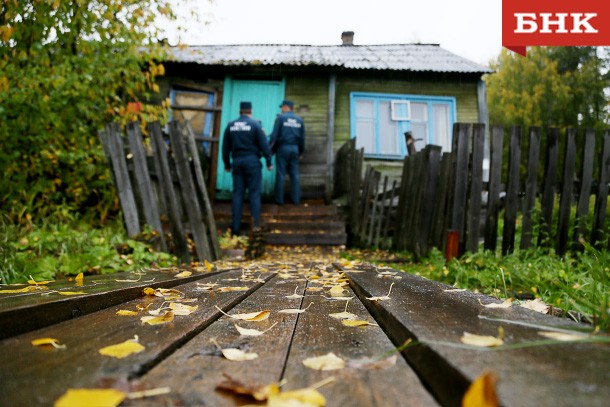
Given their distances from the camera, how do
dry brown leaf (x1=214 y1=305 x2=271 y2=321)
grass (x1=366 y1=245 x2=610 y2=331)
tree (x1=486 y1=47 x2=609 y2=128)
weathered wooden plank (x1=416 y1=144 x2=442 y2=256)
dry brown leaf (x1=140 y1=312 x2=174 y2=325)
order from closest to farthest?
dry brown leaf (x1=140 y1=312 x2=174 y2=325) → dry brown leaf (x1=214 y1=305 x2=271 y2=321) → grass (x1=366 y1=245 x2=610 y2=331) → weathered wooden plank (x1=416 y1=144 x2=442 y2=256) → tree (x1=486 y1=47 x2=609 y2=128)

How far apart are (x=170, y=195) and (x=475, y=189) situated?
2914mm

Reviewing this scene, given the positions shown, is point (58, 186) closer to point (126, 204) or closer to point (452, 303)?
point (126, 204)

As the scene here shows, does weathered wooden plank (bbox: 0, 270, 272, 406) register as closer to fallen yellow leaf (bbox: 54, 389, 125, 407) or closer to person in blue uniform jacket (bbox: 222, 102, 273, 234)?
fallen yellow leaf (bbox: 54, 389, 125, 407)

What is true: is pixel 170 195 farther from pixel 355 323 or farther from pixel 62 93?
pixel 355 323

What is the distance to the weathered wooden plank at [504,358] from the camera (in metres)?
0.43

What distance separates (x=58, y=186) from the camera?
546 centimetres

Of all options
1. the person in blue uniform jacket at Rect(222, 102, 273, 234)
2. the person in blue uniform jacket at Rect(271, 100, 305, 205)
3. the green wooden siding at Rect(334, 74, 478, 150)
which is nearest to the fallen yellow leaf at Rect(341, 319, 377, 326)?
the person in blue uniform jacket at Rect(222, 102, 273, 234)

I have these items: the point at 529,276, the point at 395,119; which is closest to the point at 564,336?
the point at 529,276

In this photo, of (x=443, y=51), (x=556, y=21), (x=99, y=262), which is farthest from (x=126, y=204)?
(x=443, y=51)

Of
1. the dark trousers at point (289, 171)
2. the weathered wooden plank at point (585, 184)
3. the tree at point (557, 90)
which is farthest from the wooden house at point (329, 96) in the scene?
the tree at point (557, 90)

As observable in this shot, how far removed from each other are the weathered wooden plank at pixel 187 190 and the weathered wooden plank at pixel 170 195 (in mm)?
98

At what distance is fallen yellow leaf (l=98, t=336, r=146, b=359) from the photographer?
63 centimetres

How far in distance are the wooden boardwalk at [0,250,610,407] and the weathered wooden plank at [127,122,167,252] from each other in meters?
2.51

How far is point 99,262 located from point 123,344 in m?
2.31
